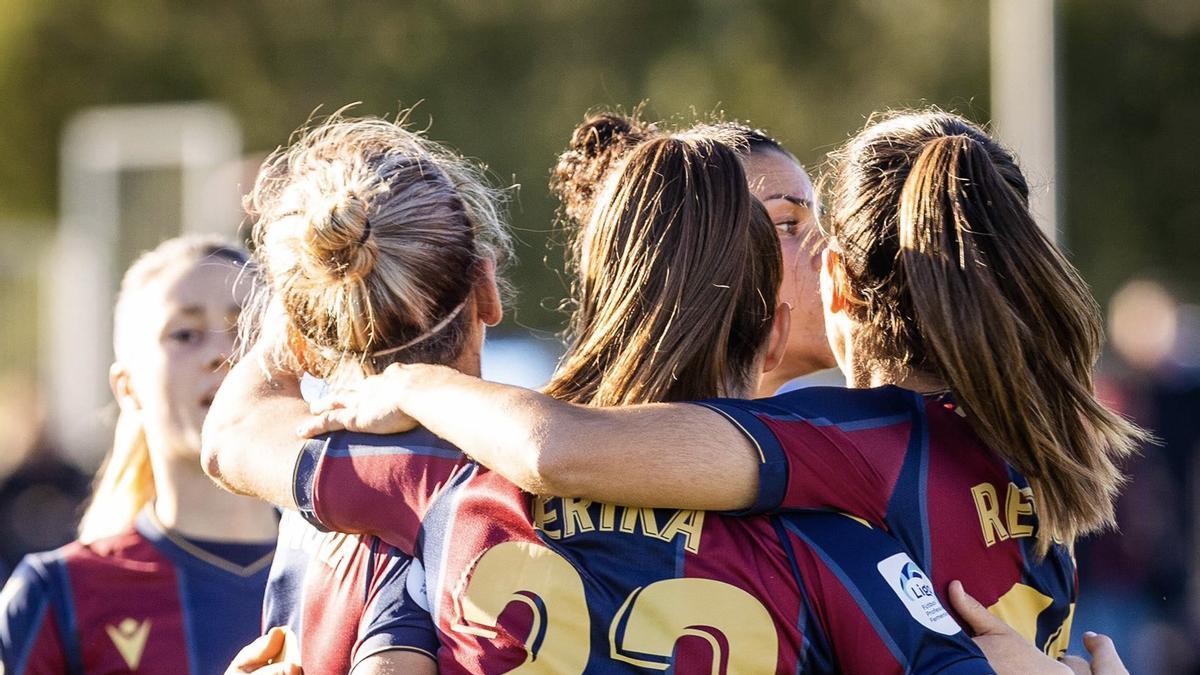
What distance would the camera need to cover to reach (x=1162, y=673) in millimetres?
7934

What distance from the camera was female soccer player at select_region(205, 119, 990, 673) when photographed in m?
2.00

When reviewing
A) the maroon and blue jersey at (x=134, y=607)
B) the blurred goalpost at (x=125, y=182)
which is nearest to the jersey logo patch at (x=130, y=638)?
the maroon and blue jersey at (x=134, y=607)

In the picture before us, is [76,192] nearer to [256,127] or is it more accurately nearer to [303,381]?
[256,127]

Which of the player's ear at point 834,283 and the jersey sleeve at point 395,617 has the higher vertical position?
the player's ear at point 834,283

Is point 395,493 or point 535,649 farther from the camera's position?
point 395,493

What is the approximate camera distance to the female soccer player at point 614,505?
2000 millimetres

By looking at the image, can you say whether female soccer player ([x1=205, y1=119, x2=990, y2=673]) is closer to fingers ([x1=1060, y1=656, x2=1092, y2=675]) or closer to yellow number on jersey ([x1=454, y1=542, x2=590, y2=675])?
yellow number on jersey ([x1=454, y1=542, x2=590, y2=675])

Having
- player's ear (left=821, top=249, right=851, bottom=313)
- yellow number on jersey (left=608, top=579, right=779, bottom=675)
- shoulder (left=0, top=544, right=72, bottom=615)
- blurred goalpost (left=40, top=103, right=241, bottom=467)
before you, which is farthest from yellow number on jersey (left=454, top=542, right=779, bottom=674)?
blurred goalpost (left=40, top=103, right=241, bottom=467)

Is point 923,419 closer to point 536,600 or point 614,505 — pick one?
point 614,505

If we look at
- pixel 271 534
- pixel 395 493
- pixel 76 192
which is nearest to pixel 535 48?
pixel 76 192

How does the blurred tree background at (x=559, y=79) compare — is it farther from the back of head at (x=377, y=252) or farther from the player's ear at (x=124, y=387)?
the back of head at (x=377, y=252)

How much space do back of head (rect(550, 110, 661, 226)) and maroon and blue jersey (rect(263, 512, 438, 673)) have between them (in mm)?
869

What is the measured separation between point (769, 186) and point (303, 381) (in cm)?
95

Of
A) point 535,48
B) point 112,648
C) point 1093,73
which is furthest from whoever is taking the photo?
point 535,48
